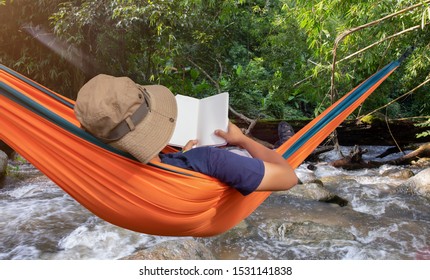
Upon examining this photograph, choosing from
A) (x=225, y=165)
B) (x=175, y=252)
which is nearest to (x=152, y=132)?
(x=225, y=165)

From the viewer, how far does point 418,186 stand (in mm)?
2863

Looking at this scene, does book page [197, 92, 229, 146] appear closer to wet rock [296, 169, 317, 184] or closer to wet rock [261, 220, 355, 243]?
wet rock [261, 220, 355, 243]

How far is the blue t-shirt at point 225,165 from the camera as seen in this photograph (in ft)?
2.67

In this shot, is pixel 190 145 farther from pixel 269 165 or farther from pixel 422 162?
pixel 422 162

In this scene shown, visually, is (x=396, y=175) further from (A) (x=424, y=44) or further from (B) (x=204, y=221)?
(B) (x=204, y=221)

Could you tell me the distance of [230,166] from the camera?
32.5 inches

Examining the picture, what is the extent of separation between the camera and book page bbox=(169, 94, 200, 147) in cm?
97

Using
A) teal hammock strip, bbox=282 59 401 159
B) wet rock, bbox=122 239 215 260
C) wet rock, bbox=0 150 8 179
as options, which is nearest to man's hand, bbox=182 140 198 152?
teal hammock strip, bbox=282 59 401 159

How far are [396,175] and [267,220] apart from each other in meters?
1.50

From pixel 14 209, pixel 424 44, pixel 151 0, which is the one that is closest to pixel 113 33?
pixel 151 0

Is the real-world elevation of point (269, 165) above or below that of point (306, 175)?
above

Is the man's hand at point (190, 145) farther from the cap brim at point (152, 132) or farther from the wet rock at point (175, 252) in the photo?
the wet rock at point (175, 252)

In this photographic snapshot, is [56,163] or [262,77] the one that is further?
[262,77]

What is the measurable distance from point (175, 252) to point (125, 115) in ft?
3.40
